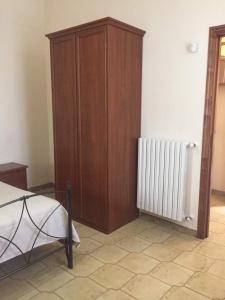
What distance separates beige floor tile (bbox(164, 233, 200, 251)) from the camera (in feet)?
8.87

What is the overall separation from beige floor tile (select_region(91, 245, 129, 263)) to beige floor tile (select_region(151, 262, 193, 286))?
0.37 meters

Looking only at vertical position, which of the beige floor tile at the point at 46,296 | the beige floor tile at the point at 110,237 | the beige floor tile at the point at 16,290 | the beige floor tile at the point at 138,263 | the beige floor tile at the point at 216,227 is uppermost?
the beige floor tile at the point at 216,227

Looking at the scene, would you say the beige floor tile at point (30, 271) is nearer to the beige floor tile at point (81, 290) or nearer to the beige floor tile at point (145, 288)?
the beige floor tile at point (81, 290)

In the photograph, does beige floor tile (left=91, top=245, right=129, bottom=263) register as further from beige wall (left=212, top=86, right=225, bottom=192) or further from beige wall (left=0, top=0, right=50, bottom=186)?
beige wall (left=212, top=86, right=225, bottom=192)

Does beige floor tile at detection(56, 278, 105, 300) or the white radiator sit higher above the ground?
the white radiator

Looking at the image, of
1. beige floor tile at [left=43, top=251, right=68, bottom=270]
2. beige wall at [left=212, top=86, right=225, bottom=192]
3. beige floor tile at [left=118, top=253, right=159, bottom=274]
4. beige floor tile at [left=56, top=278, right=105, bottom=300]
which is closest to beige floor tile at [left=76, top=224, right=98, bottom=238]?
beige floor tile at [left=43, top=251, right=68, bottom=270]

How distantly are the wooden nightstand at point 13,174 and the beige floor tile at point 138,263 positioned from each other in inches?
72.2

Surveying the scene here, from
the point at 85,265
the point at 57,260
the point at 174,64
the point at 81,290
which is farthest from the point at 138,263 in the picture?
the point at 174,64

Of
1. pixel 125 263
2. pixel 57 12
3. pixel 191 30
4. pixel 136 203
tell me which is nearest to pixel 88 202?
pixel 136 203

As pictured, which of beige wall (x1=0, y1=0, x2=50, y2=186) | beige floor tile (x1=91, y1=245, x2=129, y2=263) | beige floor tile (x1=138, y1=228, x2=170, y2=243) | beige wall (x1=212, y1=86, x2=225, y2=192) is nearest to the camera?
beige floor tile (x1=91, y1=245, x2=129, y2=263)

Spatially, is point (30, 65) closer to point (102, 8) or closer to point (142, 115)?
point (102, 8)

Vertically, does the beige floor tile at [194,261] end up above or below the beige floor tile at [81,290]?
above

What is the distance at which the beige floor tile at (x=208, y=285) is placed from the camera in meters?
2.04

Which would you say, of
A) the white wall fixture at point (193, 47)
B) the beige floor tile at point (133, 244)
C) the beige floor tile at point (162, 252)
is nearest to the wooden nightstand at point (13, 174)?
the beige floor tile at point (133, 244)
